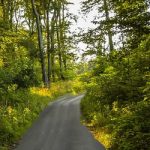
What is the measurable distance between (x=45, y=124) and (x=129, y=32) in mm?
8336

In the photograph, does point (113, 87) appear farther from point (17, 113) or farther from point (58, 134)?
point (17, 113)

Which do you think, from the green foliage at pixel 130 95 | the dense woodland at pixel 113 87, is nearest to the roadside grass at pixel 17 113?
the dense woodland at pixel 113 87

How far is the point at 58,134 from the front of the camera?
16.2 meters

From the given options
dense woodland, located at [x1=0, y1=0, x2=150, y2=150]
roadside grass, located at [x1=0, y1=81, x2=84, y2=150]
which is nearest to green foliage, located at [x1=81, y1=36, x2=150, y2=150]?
dense woodland, located at [x1=0, y1=0, x2=150, y2=150]

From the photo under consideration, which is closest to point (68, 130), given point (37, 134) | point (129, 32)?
point (37, 134)

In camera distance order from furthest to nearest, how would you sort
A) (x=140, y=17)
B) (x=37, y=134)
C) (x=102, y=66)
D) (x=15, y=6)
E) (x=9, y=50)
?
(x=15, y=6) → (x=9, y=50) → (x=102, y=66) → (x=37, y=134) → (x=140, y=17)

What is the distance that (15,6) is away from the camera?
4262 cm

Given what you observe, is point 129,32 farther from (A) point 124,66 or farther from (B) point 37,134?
(B) point 37,134

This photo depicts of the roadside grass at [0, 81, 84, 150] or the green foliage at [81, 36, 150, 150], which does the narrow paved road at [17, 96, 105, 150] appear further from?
the green foliage at [81, 36, 150, 150]

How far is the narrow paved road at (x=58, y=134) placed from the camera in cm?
1395

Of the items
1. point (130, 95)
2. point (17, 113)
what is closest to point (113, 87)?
point (130, 95)

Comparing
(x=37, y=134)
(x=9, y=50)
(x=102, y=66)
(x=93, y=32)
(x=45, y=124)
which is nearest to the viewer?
(x=93, y=32)

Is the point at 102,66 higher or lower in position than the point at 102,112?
higher

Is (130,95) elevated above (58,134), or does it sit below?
above
